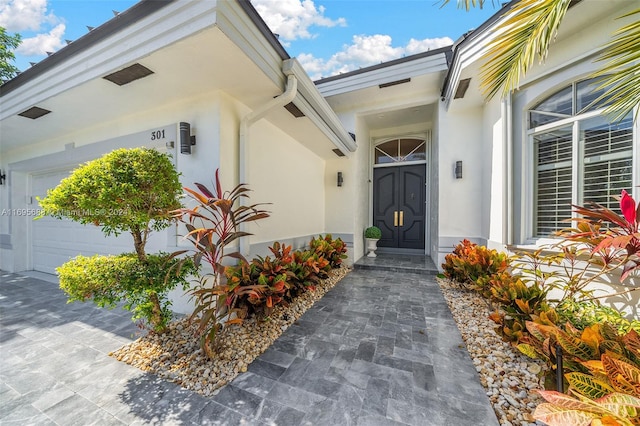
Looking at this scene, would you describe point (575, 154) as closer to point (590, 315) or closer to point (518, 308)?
point (590, 315)

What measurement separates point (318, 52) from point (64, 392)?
5.15m

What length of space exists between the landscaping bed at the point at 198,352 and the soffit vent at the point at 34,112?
347cm

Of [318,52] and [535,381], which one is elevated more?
[318,52]

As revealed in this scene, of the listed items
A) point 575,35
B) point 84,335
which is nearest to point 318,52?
point 575,35

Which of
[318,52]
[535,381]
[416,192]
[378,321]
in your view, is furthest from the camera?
[416,192]

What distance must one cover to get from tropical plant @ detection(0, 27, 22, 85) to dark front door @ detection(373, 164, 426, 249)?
10767mm

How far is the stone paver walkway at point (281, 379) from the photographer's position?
1.52m

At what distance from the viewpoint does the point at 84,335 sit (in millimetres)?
2504

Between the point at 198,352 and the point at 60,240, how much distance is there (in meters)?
4.88

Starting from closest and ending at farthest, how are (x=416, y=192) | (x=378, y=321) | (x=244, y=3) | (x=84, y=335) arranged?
(x=244, y=3)
(x=84, y=335)
(x=378, y=321)
(x=416, y=192)

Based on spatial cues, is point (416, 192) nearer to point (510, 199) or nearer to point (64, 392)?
point (510, 199)

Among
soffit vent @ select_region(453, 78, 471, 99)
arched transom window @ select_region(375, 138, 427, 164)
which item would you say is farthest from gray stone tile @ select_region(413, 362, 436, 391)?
arched transom window @ select_region(375, 138, 427, 164)

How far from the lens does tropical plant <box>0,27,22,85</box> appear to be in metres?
6.15

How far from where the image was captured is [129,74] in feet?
7.71
